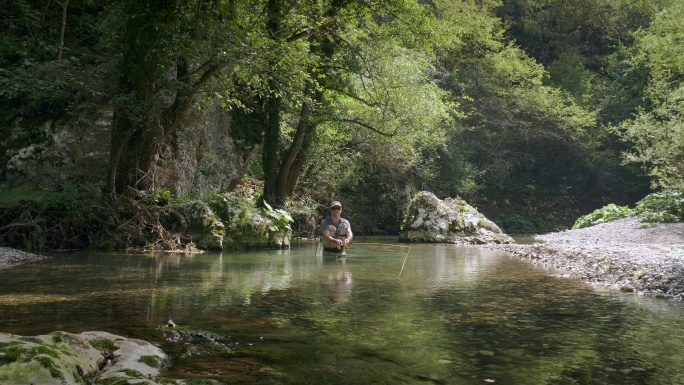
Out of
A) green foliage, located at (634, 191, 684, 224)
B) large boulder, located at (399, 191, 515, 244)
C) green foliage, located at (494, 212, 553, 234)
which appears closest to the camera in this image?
large boulder, located at (399, 191, 515, 244)

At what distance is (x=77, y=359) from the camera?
4.20m

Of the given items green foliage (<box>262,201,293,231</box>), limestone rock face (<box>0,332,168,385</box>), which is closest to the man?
green foliage (<box>262,201,293,231</box>)

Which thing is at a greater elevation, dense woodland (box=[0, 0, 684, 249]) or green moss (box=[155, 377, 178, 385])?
dense woodland (box=[0, 0, 684, 249])

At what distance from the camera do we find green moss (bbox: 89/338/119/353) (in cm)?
→ 489

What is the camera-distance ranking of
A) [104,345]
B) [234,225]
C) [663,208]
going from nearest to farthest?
1. [104,345]
2. [234,225]
3. [663,208]

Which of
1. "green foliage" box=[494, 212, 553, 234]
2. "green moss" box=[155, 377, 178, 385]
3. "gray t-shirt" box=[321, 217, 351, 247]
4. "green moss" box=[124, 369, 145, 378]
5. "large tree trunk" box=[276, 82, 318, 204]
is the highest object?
"large tree trunk" box=[276, 82, 318, 204]

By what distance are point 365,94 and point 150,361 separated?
63.9 ft

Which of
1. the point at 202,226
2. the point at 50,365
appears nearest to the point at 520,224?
the point at 202,226

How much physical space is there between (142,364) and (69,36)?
18.4m

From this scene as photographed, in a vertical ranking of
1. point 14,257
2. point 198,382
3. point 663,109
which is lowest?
point 198,382

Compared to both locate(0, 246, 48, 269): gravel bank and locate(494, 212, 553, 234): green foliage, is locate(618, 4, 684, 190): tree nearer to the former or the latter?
locate(494, 212, 553, 234): green foliage

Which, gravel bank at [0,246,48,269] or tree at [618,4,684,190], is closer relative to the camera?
gravel bank at [0,246,48,269]

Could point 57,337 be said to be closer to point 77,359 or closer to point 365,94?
point 77,359

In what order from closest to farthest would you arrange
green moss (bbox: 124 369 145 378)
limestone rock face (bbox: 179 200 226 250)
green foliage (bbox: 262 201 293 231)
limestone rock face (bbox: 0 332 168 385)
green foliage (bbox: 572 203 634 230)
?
limestone rock face (bbox: 0 332 168 385), green moss (bbox: 124 369 145 378), limestone rock face (bbox: 179 200 226 250), green foliage (bbox: 262 201 293 231), green foliage (bbox: 572 203 634 230)
